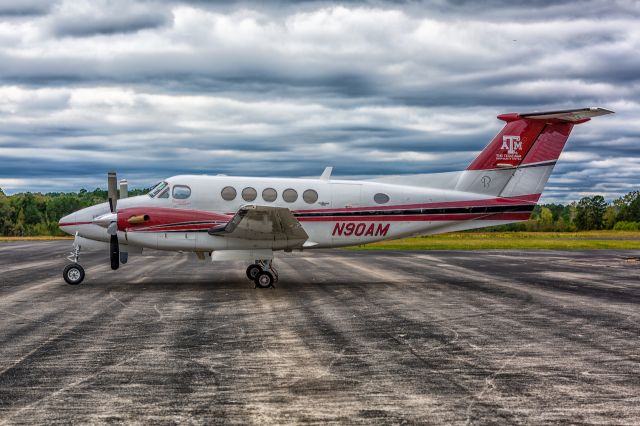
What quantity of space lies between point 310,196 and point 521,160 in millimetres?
7332

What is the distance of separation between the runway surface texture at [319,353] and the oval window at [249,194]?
9.06 ft

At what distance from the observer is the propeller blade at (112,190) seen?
64.3 feet

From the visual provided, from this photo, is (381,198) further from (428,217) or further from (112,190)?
(112,190)

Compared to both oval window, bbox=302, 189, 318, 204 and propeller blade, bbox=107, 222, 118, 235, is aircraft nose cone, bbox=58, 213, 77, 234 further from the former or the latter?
oval window, bbox=302, 189, 318, 204

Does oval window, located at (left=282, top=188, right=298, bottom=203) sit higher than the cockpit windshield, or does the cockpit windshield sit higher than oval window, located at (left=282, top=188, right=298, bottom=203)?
the cockpit windshield

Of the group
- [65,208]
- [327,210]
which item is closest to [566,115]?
[327,210]

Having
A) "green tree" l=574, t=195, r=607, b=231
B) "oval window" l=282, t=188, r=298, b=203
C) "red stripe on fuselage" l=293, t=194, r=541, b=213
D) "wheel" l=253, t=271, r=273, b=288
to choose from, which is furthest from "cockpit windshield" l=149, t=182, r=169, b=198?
"green tree" l=574, t=195, r=607, b=231

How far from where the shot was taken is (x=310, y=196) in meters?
20.8

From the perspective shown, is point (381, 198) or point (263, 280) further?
point (381, 198)

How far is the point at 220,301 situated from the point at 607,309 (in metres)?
9.35

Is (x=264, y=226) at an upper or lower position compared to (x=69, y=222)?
lower

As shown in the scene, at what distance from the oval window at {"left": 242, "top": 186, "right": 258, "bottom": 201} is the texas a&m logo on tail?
8.36m

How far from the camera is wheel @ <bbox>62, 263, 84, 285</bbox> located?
65.1ft

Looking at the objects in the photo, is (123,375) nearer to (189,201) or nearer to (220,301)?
(220,301)
